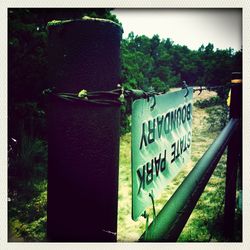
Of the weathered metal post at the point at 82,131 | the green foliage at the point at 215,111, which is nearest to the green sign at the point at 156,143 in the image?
the weathered metal post at the point at 82,131

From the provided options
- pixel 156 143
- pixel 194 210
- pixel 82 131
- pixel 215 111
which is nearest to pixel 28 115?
pixel 194 210

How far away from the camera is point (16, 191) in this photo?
3.98 m

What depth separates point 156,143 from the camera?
3.35 feet

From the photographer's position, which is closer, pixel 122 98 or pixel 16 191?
pixel 122 98

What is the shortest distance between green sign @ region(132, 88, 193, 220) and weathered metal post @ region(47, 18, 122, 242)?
14 cm

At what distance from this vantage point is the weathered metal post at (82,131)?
700mm

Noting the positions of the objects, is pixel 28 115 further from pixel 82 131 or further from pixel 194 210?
pixel 82 131

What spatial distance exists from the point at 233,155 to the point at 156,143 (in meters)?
1.47

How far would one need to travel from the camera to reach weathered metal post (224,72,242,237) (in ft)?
7.14

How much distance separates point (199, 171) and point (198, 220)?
277 centimetres

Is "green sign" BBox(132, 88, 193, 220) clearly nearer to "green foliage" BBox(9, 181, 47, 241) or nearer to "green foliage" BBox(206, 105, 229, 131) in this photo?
"green foliage" BBox(9, 181, 47, 241)
